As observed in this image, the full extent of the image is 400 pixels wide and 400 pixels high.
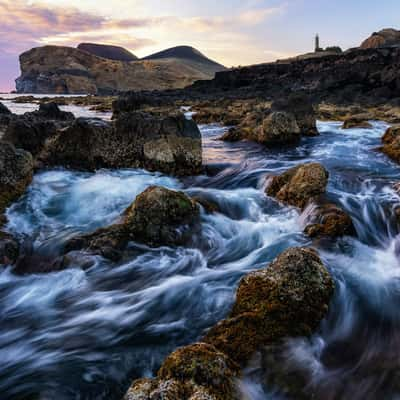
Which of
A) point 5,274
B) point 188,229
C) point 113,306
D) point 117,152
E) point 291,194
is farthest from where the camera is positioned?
point 117,152

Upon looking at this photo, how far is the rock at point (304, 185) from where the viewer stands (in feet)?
19.3

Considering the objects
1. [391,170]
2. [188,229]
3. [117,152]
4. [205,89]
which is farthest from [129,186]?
[205,89]

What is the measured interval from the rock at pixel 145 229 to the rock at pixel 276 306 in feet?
6.05

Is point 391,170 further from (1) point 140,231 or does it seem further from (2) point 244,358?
(2) point 244,358

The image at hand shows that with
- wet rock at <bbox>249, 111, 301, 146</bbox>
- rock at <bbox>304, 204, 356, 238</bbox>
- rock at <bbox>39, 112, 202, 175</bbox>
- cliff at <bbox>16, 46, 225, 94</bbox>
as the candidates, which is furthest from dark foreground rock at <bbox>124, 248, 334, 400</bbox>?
cliff at <bbox>16, 46, 225, 94</bbox>

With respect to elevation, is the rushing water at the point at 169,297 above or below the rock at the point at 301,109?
below

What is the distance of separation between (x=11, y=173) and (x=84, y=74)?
535 ft

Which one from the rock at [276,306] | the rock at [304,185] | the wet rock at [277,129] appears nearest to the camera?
the rock at [276,306]

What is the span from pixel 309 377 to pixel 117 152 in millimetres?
6841

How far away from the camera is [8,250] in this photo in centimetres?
444

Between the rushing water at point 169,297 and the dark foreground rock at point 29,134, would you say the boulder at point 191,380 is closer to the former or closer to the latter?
the rushing water at point 169,297

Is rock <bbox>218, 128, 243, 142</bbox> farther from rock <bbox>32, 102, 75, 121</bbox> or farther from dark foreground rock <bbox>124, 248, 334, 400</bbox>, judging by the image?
dark foreground rock <bbox>124, 248, 334, 400</bbox>

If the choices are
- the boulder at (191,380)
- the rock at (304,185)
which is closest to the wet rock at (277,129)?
the rock at (304,185)

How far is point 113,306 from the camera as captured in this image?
3.86 m
